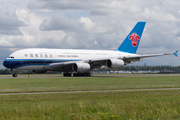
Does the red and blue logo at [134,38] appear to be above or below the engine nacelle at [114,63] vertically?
above

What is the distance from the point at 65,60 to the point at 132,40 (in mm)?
18237

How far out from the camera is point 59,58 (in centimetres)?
5522

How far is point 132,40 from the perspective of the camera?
64750mm

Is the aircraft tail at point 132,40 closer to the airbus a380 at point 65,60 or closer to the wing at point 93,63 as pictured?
the airbus a380 at point 65,60

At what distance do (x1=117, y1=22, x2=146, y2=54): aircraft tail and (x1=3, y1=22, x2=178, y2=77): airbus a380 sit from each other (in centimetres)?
158

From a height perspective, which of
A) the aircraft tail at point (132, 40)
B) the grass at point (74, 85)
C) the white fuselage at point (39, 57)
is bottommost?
the grass at point (74, 85)

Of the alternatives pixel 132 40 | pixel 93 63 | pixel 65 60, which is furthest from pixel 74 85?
pixel 132 40

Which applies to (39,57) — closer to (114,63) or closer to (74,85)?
(114,63)

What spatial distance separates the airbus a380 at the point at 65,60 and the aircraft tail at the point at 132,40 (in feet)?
5.20

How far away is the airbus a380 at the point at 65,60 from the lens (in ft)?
170

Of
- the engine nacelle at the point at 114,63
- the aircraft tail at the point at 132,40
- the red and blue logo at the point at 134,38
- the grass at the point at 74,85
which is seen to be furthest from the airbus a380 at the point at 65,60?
the grass at the point at 74,85

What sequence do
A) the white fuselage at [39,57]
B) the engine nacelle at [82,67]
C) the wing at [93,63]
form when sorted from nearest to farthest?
1. the white fuselage at [39,57]
2. the engine nacelle at [82,67]
3. the wing at [93,63]

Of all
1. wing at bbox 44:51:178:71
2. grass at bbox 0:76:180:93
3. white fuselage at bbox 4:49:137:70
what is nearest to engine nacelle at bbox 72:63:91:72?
wing at bbox 44:51:178:71

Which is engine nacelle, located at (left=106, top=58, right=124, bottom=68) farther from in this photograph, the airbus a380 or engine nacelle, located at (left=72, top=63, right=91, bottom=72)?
engine nacelle, located at (left=72, top=63, right=91, bottom=72)
